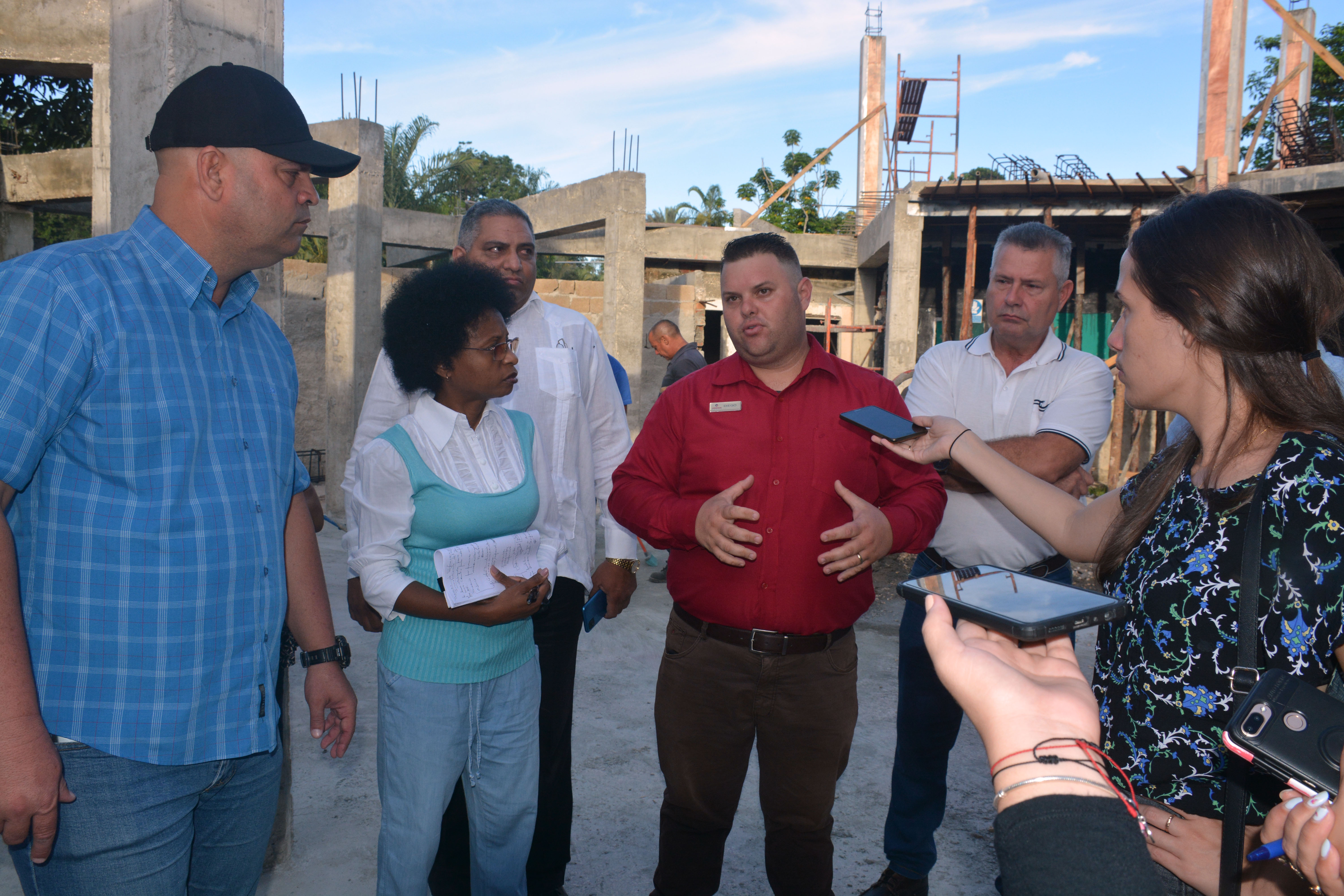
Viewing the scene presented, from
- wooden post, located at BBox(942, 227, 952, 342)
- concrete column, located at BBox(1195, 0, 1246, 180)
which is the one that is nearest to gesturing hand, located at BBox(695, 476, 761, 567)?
wooden post, located at BBox(942, 227, 952, 342)

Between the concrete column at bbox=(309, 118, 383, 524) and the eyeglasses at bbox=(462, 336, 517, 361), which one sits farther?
the concrete column at bbox=(309, 118, 383, 524)

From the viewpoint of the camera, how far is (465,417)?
2.61m

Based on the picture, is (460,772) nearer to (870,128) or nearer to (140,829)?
(140,829)

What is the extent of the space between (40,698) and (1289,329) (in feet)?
8.19

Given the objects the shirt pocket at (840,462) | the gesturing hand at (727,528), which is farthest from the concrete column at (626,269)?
the gesturing hand at (727,528)

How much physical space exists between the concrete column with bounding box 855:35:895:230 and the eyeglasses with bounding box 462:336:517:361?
16.1 m

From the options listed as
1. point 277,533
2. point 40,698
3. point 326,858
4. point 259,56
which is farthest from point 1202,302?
point 326,858

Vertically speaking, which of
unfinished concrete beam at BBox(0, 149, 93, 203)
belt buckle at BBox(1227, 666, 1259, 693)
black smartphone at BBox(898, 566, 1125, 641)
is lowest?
belt buckle at BBox(1227, 666, 1259, 693)

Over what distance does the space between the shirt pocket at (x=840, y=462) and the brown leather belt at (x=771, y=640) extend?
47 centimetres

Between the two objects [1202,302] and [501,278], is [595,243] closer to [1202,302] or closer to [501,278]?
[501,278]

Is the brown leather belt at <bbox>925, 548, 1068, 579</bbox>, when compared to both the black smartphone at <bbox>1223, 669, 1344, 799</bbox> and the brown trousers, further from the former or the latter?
the black smartphone at <bbox>1223, 669, 1344, 799</bbox>

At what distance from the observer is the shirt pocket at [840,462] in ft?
9.30

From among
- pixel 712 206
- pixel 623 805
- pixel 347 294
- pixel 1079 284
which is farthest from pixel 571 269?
pixel 623 805

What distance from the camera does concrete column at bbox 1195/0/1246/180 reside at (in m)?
13.0
